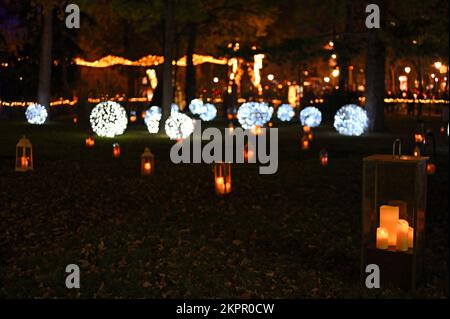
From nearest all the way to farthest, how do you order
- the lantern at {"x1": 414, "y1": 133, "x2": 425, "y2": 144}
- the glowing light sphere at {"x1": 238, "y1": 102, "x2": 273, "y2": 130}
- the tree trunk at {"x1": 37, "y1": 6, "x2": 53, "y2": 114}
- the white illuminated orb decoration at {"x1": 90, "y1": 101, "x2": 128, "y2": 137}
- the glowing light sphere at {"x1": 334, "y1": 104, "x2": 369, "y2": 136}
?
1. the lantern at {"x1": 414, "y1": 133, "x2": 425, "y2": 144}
2. the white illuminated orb decoration at {"x1": 90, "y1": 101, "x2": 128, "y2": 137}
3. the glowing light sphere at {"x1": 334, "y1": 104, "x2": 369, "y2": 136}
4. the glowing light sphere at {"x1": 238, "y1": 102, "x2": 273, "y2": 130}
5. the tree trunk at {"x1": 37, "y1": 6, "x2": 53, "y2": 114}

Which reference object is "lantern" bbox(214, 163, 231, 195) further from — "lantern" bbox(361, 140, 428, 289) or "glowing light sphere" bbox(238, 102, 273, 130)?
"glowing light sphere" bbox(238, 102, 273, 130)

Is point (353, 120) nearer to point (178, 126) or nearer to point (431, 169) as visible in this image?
point (178, 126)

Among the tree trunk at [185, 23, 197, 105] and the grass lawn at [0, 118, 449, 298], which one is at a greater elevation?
the tree trunk at [185, 23, 197, 105]

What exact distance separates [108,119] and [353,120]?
8780 mm

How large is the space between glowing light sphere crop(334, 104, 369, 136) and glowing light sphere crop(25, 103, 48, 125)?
1534 centimetres

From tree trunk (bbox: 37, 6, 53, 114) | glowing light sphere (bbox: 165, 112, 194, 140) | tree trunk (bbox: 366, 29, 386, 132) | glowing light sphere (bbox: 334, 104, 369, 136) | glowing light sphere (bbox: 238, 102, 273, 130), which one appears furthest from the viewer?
tree trunk (bbox: 37, 6, 53, 114)

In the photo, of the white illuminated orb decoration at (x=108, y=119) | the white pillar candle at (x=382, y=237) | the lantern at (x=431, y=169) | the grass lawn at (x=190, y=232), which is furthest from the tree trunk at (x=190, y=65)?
the white pillar candle at (x=382, y=237)

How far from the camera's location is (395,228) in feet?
21.7

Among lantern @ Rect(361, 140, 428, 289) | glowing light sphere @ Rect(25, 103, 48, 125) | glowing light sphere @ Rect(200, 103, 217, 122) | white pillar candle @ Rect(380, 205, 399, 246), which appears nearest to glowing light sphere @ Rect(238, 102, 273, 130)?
glowing light sphere @ Rect(200, 103, 217, 122)

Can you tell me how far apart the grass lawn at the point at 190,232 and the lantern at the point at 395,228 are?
8.5 inches

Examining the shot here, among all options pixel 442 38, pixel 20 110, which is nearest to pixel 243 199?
pixel 442 38

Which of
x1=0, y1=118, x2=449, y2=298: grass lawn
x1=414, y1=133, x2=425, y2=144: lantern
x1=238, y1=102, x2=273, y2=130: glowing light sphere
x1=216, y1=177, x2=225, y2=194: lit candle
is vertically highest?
x1=238, y1=102, x2=273, y2=130: glowing light sphere

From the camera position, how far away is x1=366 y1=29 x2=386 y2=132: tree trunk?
87.0ft
